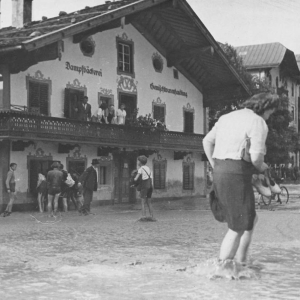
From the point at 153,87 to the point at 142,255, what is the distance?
20.8 m

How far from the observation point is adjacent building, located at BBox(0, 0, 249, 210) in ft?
70.9

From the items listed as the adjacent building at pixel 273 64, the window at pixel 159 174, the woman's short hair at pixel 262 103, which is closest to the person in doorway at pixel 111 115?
the window at pixel 159 174

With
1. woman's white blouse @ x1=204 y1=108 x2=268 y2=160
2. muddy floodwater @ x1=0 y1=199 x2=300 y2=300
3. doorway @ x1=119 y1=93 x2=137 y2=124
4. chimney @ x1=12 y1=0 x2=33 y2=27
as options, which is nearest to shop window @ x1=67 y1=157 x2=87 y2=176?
doorway @ x1=119 y1=93 x2=137 y2=124

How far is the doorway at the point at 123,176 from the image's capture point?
87.9 feet

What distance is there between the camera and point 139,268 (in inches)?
285

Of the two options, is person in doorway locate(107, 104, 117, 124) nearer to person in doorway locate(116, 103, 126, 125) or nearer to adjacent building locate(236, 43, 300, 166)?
person in doorway locate(116, 103, 126, 125)

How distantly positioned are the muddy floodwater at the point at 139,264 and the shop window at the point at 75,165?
10.4 meters

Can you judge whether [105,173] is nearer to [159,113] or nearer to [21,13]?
[159,113]

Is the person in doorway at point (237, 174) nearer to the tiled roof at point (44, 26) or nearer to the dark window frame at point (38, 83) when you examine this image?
the tiled roof at point (44, 26)

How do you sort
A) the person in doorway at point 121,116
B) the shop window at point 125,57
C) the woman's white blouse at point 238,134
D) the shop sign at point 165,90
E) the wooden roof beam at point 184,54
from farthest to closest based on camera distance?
the shop sign at point 165,90 → the wooden roof beam at point 184,54 → the shop window at point 125,57 → the person in doorway at point 121,116 → the woman's white blouse at point 238,134

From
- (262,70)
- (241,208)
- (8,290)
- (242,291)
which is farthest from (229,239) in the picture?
(262,70)

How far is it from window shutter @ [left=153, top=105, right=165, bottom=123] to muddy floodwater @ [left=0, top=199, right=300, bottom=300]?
15690 mm

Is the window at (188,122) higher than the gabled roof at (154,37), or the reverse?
the gabled roof at (154,37)

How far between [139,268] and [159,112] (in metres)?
22.6
